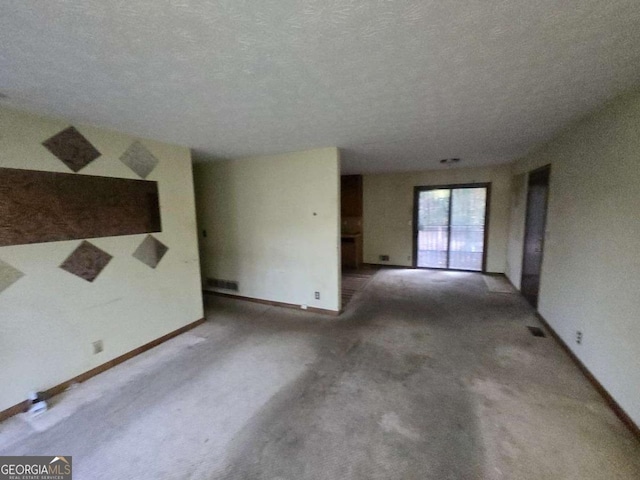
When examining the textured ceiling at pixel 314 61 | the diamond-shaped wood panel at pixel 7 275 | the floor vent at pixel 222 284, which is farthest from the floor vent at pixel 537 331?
the diamond-shaped wood panel at pixel 7 275

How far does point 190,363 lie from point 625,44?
3.82 meters

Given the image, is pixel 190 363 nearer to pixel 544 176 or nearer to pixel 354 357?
pixel 354 357

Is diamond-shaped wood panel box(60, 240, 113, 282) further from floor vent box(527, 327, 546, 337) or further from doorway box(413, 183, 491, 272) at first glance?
doorway box(413, 183, 491, 272)

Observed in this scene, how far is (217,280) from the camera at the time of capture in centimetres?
454

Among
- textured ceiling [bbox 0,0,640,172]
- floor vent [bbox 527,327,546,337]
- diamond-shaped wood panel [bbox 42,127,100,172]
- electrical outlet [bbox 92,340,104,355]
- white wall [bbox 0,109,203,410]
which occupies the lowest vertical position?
floor vent [bbox 527,327,546,337]

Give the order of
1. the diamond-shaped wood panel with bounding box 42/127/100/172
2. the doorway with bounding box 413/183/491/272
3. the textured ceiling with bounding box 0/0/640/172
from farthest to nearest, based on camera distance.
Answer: the doorway with bounding box 413/183/491/272 < the diamond-shaped wood panel with bounding box 42/127/100/172 < the textured ceiling with bounding box 0/0/640/172

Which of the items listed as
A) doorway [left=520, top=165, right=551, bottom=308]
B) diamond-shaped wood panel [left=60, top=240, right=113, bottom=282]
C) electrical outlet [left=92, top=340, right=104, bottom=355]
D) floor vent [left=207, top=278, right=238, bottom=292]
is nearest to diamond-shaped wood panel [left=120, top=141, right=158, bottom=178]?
diamond-shaped wood panel [left=60, top=240, right=113, bottom=282]

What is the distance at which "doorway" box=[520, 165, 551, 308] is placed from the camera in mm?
3309

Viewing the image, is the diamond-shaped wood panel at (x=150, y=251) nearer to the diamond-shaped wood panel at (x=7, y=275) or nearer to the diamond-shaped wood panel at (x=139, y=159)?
the diamond-shaped wood panel at (x=139, y=159)

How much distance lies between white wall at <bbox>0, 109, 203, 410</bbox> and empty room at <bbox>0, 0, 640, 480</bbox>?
16 millimetres

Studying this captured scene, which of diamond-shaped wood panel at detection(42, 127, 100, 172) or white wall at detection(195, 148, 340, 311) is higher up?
diamond-shaped wood panel at detection(42, 127, 100, 172)

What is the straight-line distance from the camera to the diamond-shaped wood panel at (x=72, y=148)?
210cm

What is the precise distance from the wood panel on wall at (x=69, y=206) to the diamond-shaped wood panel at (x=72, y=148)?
121 millimetres

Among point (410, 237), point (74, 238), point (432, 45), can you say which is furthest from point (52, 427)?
point (410, 237)
